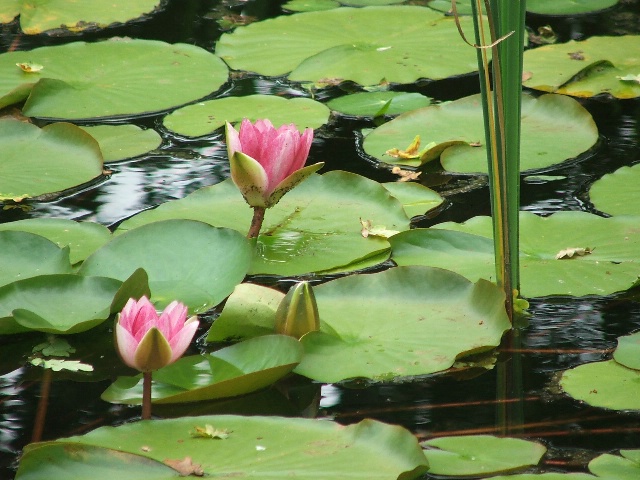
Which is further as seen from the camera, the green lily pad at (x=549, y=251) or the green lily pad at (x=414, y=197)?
the green lily pad at (x=414, y=197)

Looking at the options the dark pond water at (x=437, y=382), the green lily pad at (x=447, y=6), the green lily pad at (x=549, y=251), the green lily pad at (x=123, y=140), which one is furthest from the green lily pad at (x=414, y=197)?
the green lily pad at (x=447, y=6)

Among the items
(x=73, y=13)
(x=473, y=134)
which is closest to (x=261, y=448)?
(x=473, y=134)

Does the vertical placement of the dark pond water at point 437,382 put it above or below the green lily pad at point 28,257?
below

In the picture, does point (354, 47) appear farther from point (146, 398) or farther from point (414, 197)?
point (146, 398)

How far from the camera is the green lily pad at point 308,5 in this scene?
3.96 m

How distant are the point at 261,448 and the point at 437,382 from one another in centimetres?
40

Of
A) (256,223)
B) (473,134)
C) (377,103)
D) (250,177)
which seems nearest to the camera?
(250,177)

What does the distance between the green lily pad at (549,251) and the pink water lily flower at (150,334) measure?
2.28ft

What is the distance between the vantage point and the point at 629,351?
5.29 ft

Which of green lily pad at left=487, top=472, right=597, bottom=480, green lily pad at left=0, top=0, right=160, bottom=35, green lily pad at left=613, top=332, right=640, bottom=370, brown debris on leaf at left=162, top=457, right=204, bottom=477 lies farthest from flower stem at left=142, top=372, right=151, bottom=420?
green lily pad at left=0, top=0, right=160, bottom=35

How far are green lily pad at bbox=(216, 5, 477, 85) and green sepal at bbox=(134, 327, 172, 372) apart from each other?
190 cm

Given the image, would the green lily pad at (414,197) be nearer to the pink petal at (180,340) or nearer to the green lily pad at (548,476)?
the pink petal at (180,340)

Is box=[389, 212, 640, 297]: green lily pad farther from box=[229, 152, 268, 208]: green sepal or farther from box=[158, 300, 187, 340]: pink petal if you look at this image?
box=[158, 300, 187, 340]: pink petal

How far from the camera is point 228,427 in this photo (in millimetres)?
1373
